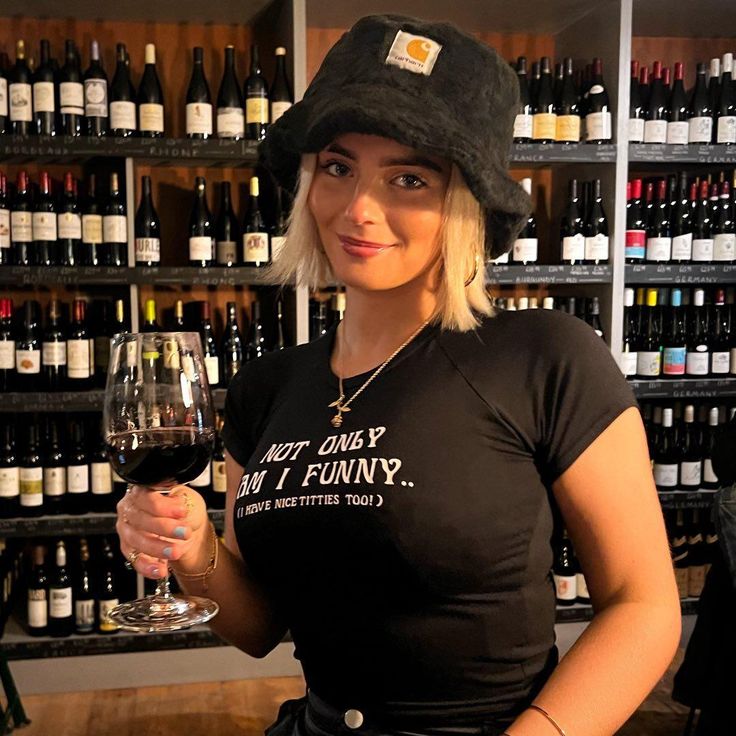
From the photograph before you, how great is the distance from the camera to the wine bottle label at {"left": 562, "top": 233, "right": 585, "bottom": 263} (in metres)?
3.22

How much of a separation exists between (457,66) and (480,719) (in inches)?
27.1

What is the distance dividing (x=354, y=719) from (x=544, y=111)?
282 centimetres

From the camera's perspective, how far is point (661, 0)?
10.5ft

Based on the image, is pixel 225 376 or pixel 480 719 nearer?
pixel 480 719

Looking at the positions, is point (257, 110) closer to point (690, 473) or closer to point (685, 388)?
point (685, 388)

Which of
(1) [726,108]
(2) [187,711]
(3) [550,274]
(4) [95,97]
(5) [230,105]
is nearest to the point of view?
(2) [187,711]

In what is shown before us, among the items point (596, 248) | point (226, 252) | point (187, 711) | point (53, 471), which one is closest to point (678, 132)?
point (596, 248)

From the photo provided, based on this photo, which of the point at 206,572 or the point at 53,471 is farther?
the point at 53,471

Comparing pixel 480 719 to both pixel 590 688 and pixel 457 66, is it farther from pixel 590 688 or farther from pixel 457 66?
pixel 457 66

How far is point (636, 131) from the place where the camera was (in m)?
3.25

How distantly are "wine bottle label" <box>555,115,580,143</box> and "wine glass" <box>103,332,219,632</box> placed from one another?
2619 millimetres

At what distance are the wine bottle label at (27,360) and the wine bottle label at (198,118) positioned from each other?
96 cm

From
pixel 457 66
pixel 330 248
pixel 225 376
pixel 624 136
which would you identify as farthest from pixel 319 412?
pixel 624 136

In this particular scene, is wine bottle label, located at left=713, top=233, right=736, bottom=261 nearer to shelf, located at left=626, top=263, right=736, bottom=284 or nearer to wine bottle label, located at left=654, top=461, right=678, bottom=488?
shelf, located at left=626, top=263, right=736, bottom=284
